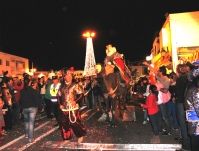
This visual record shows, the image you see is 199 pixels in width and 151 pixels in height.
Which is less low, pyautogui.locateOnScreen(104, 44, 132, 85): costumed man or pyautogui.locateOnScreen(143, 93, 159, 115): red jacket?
pyautogui.locateOnScreen(104, 44, 132, 85): costumed man

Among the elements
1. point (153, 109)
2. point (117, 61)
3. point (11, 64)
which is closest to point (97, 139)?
point (153, 109)

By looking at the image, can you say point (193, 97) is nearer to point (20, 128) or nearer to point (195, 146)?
point (195, 146)

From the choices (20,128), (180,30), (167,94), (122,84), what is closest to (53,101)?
(20,128)

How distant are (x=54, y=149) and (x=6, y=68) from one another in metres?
37.4

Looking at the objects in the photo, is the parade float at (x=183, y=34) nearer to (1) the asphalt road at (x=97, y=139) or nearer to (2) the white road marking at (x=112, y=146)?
(1) the asphalt road at (x=97, y=139)

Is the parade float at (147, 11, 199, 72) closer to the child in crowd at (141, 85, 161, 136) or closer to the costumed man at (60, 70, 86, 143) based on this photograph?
the child in crowd at (141, 85, 161, 136)

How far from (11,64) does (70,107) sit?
38804mm

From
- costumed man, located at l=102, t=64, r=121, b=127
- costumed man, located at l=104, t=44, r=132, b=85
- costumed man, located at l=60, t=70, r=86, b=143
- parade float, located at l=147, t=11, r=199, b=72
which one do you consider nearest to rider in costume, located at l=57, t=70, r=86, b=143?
costumed man, located at l=60, t=70, r=86, b=143

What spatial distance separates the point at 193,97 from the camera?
605 centimetres

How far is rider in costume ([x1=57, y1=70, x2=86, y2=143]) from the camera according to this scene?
1056cm

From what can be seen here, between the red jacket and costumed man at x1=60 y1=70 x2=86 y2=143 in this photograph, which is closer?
costumed man at x1=60 y1=70 x2=86 y2=143

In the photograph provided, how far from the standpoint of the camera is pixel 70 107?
1063 cm

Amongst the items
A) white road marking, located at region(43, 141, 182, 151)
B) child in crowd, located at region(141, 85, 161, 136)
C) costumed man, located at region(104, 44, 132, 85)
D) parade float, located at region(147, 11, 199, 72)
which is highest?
parade float, located at region(147, 11, 199, 72)

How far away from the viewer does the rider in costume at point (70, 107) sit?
1056 cm
